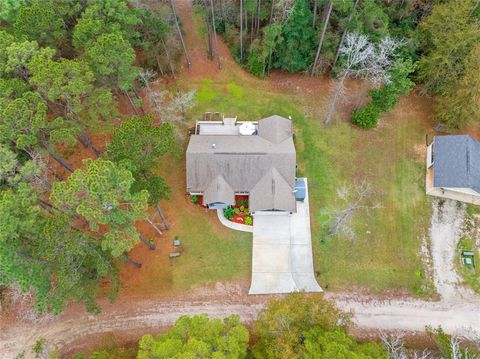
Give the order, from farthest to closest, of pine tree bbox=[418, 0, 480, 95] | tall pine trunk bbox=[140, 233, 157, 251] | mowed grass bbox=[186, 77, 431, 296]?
pine tree bbox=[418, 0, 480, 95] < mowed grass bbox=[186, 77, 431, 296] < tall pine trunk bbox=[140, 233, 157, 251]

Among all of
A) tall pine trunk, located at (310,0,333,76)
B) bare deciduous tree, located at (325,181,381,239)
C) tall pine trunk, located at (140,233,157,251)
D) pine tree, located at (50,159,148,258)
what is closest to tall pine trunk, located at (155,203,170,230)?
tall pine trunk, located at (140,233,157,251)

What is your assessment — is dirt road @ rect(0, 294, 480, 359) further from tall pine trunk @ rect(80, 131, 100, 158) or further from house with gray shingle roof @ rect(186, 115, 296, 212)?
tall pine trunk @ rect(80, 131, 100, 158)

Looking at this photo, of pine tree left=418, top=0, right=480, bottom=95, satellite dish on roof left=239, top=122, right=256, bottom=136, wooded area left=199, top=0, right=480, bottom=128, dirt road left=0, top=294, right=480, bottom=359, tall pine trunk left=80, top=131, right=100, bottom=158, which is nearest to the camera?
dirt road left=0, top=294, right=480, bottom=359

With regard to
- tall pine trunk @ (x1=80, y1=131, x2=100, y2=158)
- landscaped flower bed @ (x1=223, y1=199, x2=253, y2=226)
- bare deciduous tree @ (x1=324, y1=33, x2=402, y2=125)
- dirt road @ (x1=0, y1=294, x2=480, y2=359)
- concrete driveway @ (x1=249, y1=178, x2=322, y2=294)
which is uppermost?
bare deciduous tree @ (x1=324, y1=33, x2=402, y2=125)

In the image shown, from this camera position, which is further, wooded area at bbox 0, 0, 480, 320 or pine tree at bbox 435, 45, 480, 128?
pine tree at bbox 435, 45, 480, 128

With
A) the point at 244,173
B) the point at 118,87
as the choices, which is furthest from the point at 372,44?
the point at 118,87

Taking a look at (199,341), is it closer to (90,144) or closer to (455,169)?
(90,144)

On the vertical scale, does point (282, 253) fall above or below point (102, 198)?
below
